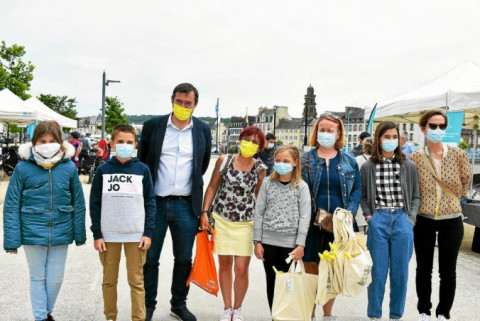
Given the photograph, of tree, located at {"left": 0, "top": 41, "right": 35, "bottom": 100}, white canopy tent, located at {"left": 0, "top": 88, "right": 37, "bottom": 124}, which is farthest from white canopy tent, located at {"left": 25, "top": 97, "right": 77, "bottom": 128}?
tree, located at {"left": 0, "top": 41, "right": 35, "bottom": 100}

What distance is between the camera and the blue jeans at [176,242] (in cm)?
373

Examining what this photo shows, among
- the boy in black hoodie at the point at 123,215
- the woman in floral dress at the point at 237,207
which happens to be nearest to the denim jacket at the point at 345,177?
the woman in floral dress at the point at 237,207

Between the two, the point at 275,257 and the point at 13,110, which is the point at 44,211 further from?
the point at 13,110

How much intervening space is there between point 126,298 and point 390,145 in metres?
2.86

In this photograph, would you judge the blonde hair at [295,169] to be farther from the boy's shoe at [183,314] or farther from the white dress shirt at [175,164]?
the boy's shoe at [183,314]

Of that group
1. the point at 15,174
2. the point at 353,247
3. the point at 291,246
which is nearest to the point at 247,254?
the point at 291,246

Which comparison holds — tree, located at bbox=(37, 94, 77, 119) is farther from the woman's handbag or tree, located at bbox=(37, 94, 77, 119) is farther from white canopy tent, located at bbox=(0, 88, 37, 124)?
the woman's handbag

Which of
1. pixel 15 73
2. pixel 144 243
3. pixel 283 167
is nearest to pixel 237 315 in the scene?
pixel 144 243

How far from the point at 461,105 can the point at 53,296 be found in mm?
6582

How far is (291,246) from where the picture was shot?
11.7 feet

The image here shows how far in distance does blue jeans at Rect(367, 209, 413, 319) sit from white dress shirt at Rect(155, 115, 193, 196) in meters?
1.59

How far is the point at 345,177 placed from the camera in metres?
3.58

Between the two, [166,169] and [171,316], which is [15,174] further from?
[171,316]

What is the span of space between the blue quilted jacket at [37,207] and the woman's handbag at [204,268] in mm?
988
